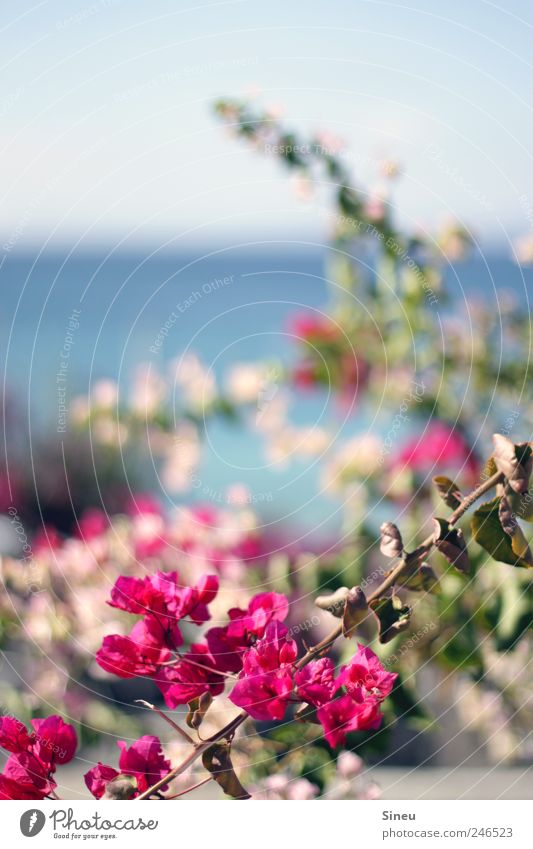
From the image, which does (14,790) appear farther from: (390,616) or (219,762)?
(390,616)

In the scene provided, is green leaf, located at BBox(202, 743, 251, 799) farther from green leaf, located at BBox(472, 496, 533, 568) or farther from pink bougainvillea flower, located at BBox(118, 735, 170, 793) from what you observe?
green leaf, located at BBox(472, 496, 533, 568)

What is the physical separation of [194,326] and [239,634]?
368 inches

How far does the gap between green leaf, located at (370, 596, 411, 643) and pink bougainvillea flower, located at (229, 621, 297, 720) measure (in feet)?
0.14

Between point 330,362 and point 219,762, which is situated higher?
point 330,362

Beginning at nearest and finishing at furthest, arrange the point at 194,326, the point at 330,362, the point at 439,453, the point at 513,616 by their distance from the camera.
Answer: the point at 513,616 → the point at 439,453 → the point at 330,362 → the point at 194,326

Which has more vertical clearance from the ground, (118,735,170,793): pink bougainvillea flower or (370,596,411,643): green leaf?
(370,596,411,643): green leaf

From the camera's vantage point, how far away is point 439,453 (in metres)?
1.03

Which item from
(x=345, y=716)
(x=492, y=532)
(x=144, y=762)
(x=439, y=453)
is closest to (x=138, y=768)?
(x=144, y=762)

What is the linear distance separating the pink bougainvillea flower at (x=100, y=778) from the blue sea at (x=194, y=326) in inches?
11.5

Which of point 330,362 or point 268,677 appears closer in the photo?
point 268,677

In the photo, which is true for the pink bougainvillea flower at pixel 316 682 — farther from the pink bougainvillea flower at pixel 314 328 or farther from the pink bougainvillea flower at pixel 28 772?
the pink bougainvillea flower at pixel 314 328

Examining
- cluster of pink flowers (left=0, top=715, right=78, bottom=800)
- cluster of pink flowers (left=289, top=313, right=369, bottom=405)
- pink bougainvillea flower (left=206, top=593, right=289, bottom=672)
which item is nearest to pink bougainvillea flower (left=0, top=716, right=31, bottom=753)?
cluster of pink flowers (left=0, top=715, right=78, bottom=800)

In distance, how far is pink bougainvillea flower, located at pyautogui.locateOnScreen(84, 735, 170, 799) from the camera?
0.46m
